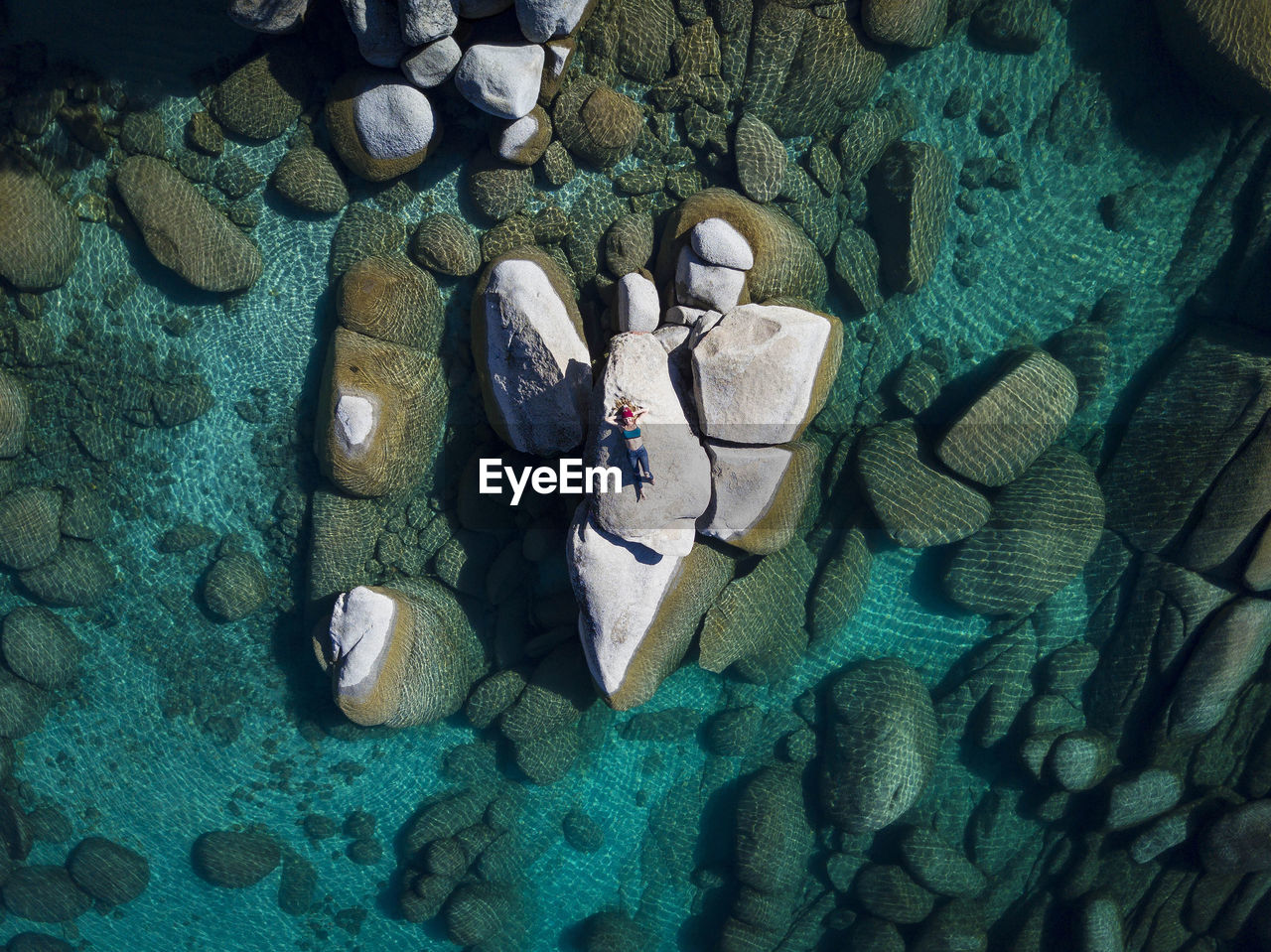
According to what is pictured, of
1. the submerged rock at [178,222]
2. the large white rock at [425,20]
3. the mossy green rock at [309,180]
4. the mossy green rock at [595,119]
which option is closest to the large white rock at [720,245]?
the mossy green rock at [595,119]

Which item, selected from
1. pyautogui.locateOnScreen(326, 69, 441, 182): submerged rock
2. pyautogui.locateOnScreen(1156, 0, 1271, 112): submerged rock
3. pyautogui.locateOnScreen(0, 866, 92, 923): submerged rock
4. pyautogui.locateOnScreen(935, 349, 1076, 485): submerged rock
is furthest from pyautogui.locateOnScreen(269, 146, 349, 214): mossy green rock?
pyautogui.locateOnScreen(1156, 0, 1271, 112): submerged rock

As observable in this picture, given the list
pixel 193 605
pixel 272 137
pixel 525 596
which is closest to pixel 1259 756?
pixel 525 596

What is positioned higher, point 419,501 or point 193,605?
point 419,501

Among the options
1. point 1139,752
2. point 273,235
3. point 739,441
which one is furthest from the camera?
point 1139,752

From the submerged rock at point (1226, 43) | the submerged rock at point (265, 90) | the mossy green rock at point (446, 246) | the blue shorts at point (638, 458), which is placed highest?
the submerged rock at point (1226, 43)

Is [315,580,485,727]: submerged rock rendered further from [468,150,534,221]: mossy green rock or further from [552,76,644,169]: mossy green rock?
[552,76,644,169]: mossy green rock

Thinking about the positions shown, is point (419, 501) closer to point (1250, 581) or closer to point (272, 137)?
point (272, 137)

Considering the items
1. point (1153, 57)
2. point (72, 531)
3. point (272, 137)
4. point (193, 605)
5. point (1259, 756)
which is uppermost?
point (1153, 57)

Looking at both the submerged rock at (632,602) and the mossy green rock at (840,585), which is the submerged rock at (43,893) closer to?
the submerged rock at (632,602)
